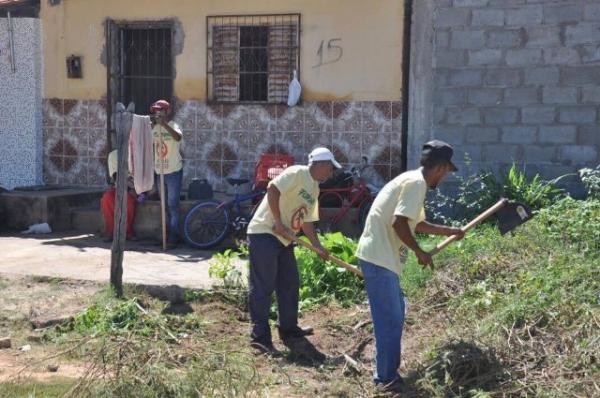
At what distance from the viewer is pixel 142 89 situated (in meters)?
12.7

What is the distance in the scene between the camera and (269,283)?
6875 mm

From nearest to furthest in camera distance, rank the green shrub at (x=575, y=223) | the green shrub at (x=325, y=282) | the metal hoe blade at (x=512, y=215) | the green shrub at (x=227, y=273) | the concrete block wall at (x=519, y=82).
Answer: the metal hoe blade at (x=512, y=215) → the green shrub at (x=575, y=223) → the green shrub at (x=325, y=282) → the green shrub at (x=227, y=273) → the concrete block wall at (x=519, y=82)

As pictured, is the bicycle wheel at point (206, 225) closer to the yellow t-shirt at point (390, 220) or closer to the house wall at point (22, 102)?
the house wall at point (22, 102)

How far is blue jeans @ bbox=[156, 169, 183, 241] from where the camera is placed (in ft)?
35.8

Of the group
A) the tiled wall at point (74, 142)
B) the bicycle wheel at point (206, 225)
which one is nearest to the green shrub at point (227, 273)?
the bicycle wheel at point (206, 225)

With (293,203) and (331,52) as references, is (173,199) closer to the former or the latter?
(331,52)

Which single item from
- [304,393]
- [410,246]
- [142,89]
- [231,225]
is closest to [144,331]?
[304,393]

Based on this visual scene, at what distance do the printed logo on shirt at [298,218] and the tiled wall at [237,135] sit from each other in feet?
15.5

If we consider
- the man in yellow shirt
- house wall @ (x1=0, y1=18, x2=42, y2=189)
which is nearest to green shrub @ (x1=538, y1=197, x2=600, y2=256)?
the man in yellow shirt

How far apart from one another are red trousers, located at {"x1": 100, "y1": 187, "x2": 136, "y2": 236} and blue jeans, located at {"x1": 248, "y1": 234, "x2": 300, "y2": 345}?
4429 mm

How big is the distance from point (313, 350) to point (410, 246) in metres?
1.70

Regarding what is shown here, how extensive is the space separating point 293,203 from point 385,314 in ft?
4.66

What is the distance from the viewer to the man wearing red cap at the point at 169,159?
10773 millimetres

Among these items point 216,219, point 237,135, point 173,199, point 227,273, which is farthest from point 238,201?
point 227,273
